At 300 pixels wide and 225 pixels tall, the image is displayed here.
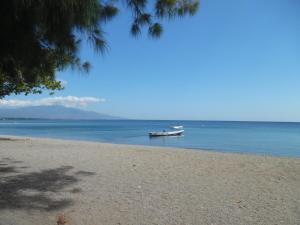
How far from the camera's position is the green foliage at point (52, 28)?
4035mm

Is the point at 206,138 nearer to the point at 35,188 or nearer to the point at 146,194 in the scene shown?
the point at 146,194

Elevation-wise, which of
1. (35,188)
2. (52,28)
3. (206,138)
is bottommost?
(206,138)

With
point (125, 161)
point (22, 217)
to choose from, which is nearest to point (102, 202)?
point (22, 217)

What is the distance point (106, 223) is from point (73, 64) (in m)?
2.37

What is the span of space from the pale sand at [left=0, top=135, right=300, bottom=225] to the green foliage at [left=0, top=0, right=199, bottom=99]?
6.83 ft

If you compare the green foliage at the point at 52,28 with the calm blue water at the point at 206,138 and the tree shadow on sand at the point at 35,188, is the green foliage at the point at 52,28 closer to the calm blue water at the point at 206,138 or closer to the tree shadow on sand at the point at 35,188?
the tree shadow on sand at the point at 35,188

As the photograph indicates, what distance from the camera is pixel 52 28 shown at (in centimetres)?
439

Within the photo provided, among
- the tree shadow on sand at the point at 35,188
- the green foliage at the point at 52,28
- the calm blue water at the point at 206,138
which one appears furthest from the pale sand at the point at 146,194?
the calm blue water at the point at 206,138

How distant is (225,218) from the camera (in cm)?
502

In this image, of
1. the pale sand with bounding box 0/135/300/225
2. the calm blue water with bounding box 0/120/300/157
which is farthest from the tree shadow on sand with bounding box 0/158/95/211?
the calm blue water with bounding box 0/120/300/157

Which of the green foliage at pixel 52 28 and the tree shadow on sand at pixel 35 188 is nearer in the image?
the green foliage at pixel 52 28

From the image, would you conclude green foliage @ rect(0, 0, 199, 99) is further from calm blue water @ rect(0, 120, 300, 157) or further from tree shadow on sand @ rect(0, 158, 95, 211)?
calm blue water @ rect(0, 120, 300, 157)

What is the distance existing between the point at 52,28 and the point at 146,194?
11.2 feet

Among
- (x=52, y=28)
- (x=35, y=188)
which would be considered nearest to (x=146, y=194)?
(x=35, y=188)
